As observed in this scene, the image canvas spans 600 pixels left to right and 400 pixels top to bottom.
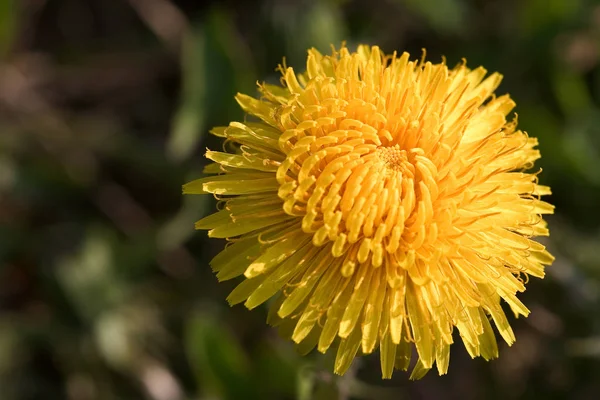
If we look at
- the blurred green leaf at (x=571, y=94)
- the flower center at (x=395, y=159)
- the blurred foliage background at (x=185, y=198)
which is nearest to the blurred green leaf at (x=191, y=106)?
the blurred foliage background at (x=185, y=198)

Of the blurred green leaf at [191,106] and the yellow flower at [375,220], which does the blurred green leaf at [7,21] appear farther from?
the yellow flower at [375,220]

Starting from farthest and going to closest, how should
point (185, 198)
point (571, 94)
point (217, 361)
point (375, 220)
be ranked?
point (571, 94) → point (185, 198) → point (217, 361) → point (375, 220)

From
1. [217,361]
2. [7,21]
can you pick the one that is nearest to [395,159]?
[217,361]

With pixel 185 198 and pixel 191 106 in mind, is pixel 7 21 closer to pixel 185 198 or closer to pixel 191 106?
pixel 191 106

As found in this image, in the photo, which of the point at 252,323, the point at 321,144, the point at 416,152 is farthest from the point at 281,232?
the point at 252,323

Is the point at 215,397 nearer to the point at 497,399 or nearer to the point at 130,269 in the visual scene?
the point at 130,269

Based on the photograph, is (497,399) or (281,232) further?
(497,399)
